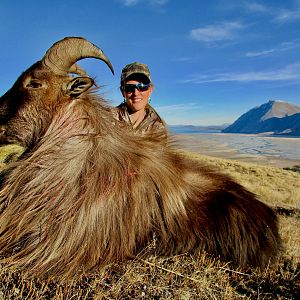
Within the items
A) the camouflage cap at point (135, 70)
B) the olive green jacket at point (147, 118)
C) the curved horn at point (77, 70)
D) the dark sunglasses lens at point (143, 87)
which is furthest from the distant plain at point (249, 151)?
the curved horn at point (77, 70)

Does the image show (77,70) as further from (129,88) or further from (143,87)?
(143,87)

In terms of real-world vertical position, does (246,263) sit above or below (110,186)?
below

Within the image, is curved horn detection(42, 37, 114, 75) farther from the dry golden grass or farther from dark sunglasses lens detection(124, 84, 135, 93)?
the dry golden grass

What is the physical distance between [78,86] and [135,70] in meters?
2.06

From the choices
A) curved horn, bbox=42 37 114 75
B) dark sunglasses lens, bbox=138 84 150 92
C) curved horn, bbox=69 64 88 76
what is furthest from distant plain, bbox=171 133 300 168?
curved horn, bbox=42 37 114 75

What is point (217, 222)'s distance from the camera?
466cm

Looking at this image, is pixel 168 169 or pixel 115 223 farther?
pixel 168 169

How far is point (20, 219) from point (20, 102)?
58.0 inches

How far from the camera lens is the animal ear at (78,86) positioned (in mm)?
4566

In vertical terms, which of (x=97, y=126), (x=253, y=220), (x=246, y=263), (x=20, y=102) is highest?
(x=20, y=102)

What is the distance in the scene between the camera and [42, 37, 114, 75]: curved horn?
14.6 ft

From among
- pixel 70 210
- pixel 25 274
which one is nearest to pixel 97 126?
pixel 70 210

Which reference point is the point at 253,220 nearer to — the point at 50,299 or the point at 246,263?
the point at 246,263

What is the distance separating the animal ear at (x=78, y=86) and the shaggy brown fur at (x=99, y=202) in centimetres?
13
